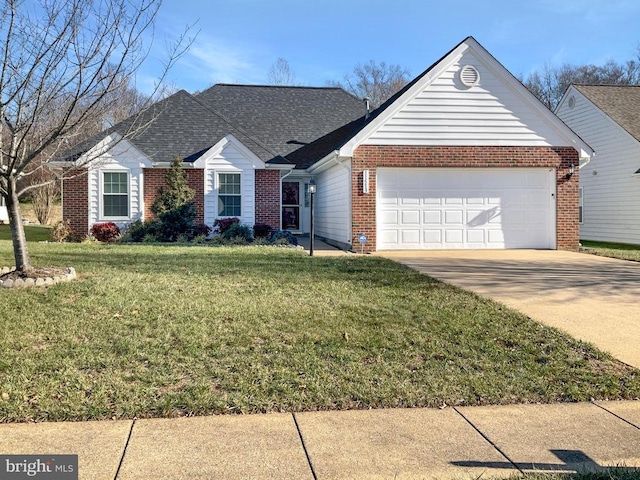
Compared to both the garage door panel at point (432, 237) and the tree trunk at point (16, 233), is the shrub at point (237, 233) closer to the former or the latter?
the garage door panel at point (432, 237)

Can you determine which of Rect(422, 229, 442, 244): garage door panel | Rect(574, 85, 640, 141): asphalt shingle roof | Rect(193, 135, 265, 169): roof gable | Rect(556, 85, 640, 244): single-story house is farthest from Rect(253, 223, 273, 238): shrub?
Rect(574, 85, 640, 141): asphalt shingle roof

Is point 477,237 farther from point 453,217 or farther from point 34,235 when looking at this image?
point 34,235

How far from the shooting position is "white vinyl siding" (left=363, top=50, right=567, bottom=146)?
13.6 meters

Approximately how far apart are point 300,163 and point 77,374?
15421mm

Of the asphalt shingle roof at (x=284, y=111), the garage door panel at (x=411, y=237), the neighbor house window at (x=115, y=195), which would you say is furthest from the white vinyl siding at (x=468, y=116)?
A: the neighbor house window at (x=115, y=195)

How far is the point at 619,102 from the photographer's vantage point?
808 inches

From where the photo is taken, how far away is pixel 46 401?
382 centimetres

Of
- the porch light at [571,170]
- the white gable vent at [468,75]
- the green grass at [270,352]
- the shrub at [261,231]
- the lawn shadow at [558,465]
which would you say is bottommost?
the lawn shadow at [558,465]

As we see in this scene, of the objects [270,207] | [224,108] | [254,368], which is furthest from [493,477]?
[224,108]

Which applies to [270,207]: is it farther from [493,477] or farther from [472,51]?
[493,477]

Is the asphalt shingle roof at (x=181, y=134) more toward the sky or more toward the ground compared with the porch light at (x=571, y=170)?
more toward the sky

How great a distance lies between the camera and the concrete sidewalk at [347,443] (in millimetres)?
3055

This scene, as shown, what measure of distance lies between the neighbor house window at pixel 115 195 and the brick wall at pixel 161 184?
24.2 inches

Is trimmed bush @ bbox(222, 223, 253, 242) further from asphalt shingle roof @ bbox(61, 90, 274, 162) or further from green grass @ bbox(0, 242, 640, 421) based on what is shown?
green grass @ bbox(0, 242, 640, 421)
